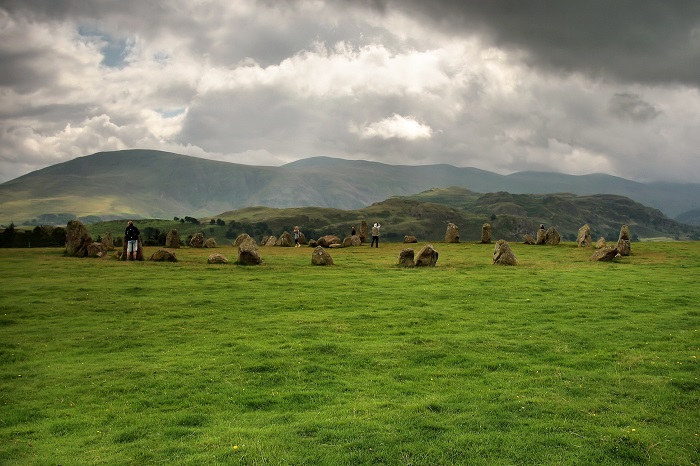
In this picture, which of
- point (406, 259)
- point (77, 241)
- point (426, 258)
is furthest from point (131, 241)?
point (426, 258)

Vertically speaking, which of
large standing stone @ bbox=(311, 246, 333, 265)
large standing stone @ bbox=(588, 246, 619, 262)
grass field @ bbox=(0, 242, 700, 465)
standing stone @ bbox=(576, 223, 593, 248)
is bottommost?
grass field @ bbox=(0, 242, 700, 465)

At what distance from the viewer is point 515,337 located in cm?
1908

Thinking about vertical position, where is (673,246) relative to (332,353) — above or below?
above

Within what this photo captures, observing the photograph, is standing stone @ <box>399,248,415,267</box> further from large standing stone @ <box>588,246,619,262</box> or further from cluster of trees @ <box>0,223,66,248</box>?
cluster of trees @ <box>0,223,66,248</box>

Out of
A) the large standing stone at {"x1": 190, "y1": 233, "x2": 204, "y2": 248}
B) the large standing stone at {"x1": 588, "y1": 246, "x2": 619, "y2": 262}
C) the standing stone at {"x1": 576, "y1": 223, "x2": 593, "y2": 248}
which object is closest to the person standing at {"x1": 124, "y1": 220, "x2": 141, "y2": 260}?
the large standing stone at {"x1": 190, "y1": 233, "x2": 204, "y2": 248}

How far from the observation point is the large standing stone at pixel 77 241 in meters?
48.8

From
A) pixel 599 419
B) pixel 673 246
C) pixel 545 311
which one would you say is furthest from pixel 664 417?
pixel 673 246

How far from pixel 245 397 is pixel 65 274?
28025mm

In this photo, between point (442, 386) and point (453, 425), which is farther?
point (442, 386)

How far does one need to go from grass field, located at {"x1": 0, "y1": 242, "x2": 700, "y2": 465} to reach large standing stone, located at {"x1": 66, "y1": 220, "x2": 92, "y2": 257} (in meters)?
19.1

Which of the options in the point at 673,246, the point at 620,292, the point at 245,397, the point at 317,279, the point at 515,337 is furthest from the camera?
the point at 673,246

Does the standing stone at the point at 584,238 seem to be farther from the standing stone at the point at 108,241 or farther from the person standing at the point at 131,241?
the standing stone at the point at 108,241

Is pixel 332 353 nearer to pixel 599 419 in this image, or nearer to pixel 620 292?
pixel 599 419

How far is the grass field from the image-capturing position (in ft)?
35.2
